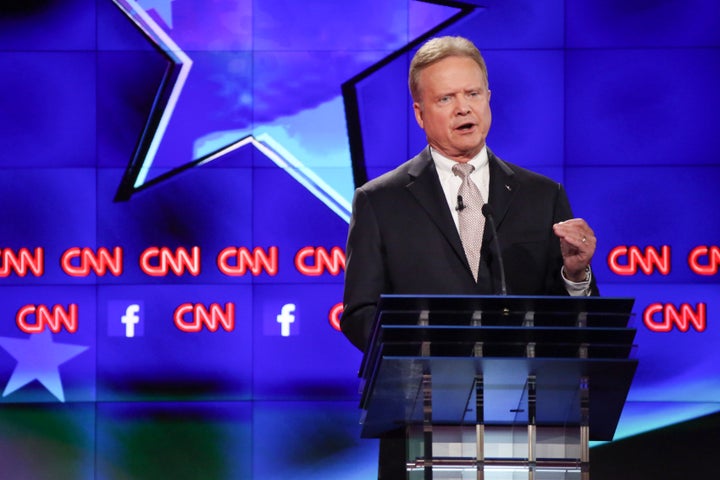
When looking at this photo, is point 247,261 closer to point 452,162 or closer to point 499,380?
point 452,162

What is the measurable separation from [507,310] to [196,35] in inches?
168

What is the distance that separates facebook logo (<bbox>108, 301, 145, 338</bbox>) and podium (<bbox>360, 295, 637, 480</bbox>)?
3960mm

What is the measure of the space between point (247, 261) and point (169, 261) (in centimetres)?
39

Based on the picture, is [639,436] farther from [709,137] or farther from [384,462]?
[384,462]

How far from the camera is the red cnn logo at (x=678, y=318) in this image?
6.17 metres

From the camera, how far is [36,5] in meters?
6.21

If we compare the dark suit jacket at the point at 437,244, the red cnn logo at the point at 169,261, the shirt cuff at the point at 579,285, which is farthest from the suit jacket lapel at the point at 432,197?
the red cnn logo at the point at 169,261

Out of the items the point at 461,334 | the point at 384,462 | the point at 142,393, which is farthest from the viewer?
the point at 142,393

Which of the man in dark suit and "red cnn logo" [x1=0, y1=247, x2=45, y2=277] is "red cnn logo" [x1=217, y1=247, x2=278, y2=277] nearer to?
"red cnn logo" [x1=0, y1=247, x2=45, y2=277]

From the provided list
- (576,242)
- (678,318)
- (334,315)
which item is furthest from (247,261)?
(576,242)

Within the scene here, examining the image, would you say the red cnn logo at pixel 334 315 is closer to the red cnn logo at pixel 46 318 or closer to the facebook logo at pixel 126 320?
the facebook logo at pixel 126 320

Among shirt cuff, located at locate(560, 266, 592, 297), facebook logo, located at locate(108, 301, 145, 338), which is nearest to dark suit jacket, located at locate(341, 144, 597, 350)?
shirt cuff, located at locate(560, 266, 592, 297)

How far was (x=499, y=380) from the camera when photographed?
2211 millimetres

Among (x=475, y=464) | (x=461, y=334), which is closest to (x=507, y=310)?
(x=461, y=334)
